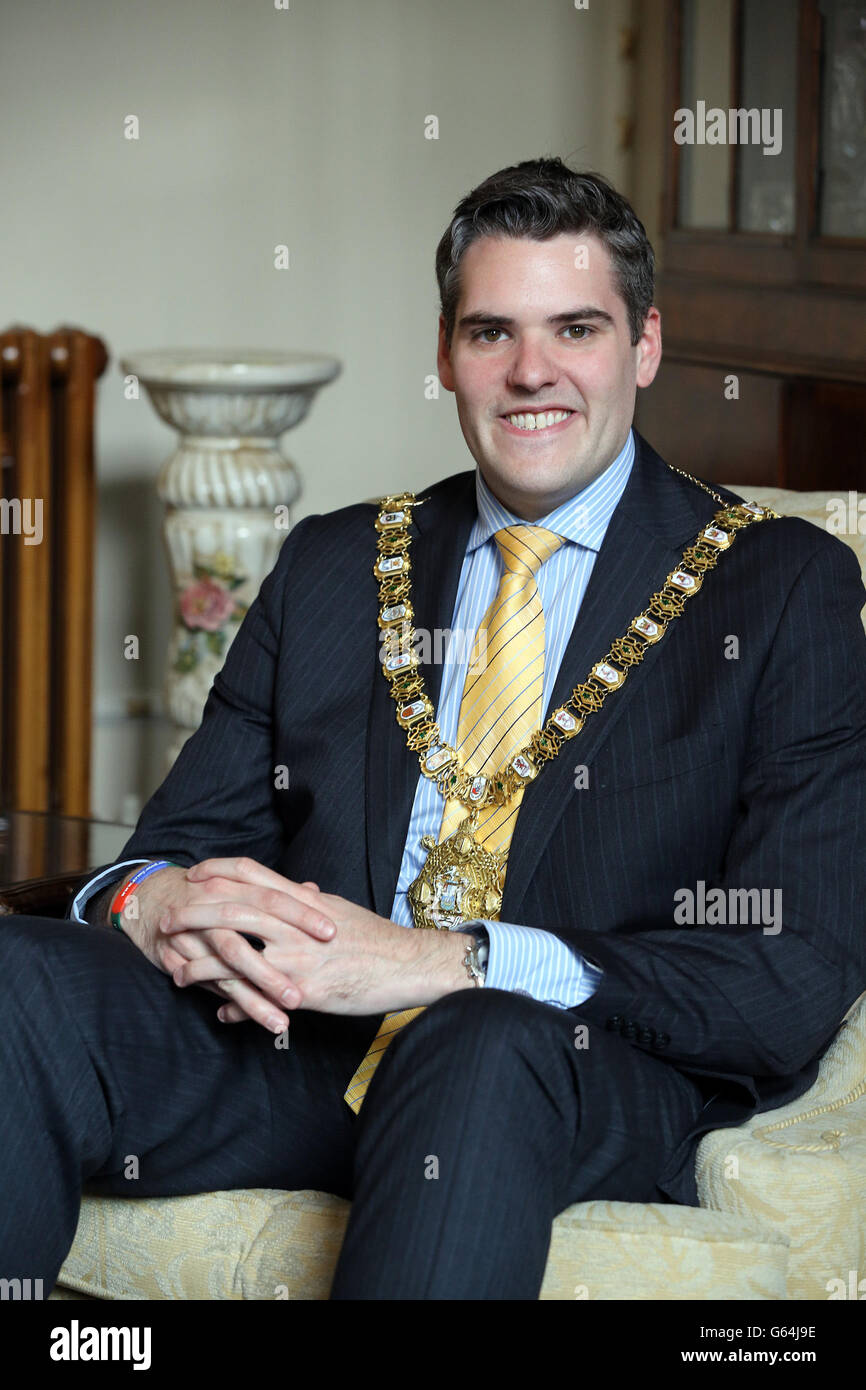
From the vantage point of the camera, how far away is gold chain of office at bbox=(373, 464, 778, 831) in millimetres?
1560

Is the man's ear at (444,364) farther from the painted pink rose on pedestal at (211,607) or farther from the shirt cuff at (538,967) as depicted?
the painted pink rose on pedestal at (211,607)

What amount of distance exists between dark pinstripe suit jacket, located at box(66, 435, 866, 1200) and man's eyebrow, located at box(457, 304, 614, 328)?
177 millimetres

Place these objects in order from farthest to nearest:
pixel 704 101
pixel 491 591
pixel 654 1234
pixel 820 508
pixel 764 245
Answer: pixel 704 101, pixel 764 245, pixel 820 508, pixel 491 591, pixel 654 1234

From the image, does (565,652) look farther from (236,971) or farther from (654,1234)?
(654,1234)

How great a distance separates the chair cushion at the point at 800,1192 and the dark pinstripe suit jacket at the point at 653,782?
37 millimetres

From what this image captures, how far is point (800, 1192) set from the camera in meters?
1.33

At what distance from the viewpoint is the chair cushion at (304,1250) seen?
1.26 meters

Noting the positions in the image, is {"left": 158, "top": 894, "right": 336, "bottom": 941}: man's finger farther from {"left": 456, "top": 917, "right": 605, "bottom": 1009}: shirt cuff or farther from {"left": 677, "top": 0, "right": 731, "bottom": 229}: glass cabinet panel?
{"left": 677, "top": 0, "right": 731, "bottom": 229}: glass cabinet panel

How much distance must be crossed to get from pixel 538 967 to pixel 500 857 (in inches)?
7.6

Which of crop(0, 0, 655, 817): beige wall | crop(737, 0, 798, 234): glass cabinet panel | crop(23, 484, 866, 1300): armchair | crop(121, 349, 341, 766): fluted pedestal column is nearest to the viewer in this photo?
crop(23, 484, 866, 1300): armchair

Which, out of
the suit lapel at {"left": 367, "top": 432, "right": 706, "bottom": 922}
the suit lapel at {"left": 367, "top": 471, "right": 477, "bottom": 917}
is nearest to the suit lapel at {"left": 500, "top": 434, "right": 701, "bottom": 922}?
the suit lapel at {"left": 367, "top": 432, "right": 706, "bottom": 922}

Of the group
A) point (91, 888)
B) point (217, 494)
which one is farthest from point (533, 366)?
point (217, 494)
